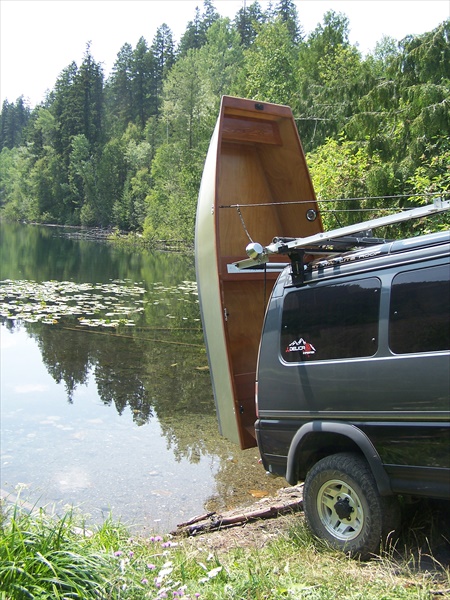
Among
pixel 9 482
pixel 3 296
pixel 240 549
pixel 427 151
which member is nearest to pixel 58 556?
pixel 240 549

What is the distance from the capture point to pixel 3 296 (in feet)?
69.4

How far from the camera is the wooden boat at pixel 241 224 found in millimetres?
6633

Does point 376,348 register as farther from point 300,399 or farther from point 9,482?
point 9,482

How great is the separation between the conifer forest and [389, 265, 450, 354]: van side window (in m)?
1.87

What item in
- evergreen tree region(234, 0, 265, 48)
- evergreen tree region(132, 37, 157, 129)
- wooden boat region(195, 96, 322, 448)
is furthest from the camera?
evergreen tree region(132, 37, 157, 129)

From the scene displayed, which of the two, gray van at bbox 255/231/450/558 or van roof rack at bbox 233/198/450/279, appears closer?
gray van at bbox 255/231/450/558

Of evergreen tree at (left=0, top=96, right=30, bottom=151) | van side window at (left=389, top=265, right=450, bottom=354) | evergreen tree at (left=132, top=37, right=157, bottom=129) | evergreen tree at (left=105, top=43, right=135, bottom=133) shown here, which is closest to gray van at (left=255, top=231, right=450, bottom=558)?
van side window at (left=389, top=265, right=450, bottom=354)

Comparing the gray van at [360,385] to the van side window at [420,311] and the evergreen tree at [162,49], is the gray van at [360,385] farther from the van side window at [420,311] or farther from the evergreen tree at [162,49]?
the evergreen tree at [162,49]

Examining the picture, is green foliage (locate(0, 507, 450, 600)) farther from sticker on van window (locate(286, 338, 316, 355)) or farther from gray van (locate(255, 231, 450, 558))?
sticker on van window (locate(286, 338, 316, 355))

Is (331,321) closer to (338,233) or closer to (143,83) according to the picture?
(338,233)

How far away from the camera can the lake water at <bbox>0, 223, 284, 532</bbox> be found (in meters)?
7.54

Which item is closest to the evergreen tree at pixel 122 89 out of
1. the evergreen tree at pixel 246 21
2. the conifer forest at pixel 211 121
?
the conifer forest at pixel 211 121

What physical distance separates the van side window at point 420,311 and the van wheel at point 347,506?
1.01 meters

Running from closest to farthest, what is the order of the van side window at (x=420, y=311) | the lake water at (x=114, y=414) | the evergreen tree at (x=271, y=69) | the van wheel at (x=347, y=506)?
the van side window at (x=420, y=311) < the van wheel at (x=347, y=506) < the lake water at (x=114, y=414) < the evergreen tree at (x=271, y=69)
